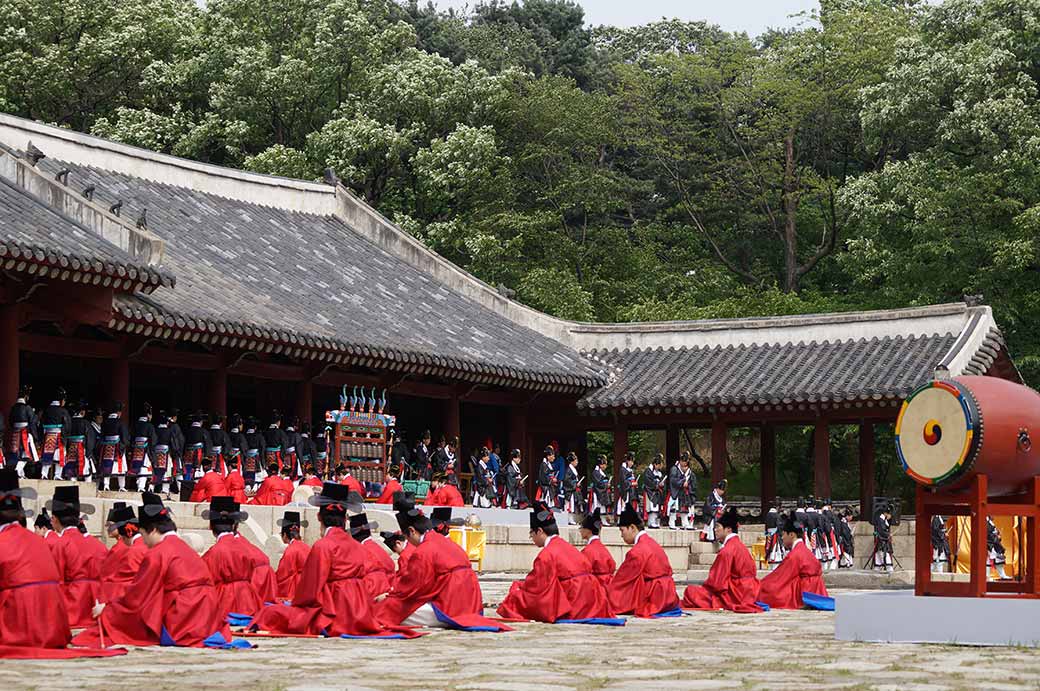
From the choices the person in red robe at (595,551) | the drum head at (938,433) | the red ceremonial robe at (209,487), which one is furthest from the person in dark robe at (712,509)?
the drum head at (938,433)

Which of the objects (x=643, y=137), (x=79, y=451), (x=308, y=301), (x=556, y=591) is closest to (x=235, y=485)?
(x=79, y=451)

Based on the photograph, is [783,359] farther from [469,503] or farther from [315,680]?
[315,680]

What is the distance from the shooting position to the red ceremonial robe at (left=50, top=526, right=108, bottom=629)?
43.7 feet

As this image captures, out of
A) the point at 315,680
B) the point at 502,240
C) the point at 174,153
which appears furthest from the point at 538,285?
the point at 315,680

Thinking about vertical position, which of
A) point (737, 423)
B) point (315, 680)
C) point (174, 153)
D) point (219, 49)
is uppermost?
point (219, 49)

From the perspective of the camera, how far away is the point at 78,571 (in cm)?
1352

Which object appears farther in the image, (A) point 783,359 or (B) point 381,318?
(A) point 783,359

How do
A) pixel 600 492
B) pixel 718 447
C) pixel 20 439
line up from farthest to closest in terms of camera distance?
pixel 718 447 < pixel 600 492 < pixel 20 439

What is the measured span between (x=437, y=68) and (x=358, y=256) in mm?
11304

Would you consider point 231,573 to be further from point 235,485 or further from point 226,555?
point 235,485

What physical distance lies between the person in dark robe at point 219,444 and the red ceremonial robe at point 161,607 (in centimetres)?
1054

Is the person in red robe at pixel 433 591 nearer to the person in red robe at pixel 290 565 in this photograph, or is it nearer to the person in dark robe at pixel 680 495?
the person in red robe at pixel 290 565

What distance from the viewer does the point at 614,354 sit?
3166 centimetres

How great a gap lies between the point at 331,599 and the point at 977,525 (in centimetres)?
516
